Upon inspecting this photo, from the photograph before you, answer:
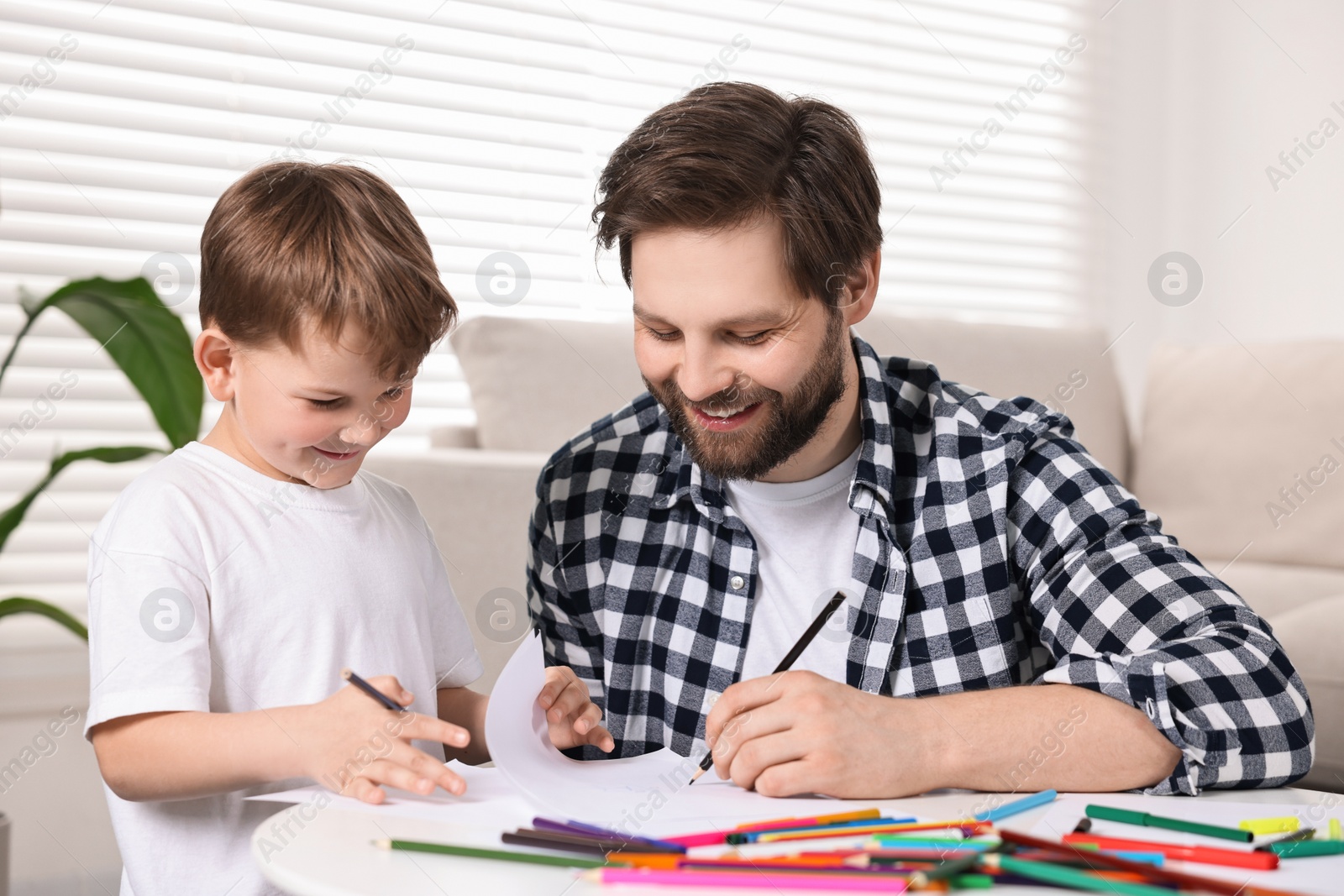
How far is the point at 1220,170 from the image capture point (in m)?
3.45

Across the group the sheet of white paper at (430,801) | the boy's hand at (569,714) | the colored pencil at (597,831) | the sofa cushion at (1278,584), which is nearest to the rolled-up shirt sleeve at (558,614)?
the boy's hand at (569,714)

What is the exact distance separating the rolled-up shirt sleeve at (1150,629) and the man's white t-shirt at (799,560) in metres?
0.18

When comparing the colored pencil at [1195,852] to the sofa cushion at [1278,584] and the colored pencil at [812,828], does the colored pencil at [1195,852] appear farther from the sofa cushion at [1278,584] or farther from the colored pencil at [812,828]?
the sofa cushion at [1278,584]

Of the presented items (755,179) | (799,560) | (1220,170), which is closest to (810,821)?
(799,560)

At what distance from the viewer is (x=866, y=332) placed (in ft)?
7.59

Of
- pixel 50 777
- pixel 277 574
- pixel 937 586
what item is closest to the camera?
pixel 277 574

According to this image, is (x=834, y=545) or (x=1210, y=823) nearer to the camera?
(x=1210, y=823)

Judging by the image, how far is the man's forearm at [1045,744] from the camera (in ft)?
2.57

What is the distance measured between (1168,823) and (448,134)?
7.02ft

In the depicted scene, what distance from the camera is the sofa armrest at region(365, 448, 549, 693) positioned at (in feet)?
5.62

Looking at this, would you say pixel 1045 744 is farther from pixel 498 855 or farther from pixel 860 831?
pixel 498 855

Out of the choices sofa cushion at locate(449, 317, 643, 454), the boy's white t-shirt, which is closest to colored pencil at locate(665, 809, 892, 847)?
the boy's white t-shirt

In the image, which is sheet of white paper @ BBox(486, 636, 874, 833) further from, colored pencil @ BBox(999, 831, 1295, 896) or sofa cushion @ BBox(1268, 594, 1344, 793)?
sofa cushion @ BBox(1268, 594, 1344, 793)

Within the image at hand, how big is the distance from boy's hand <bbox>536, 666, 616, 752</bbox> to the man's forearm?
24 cm
